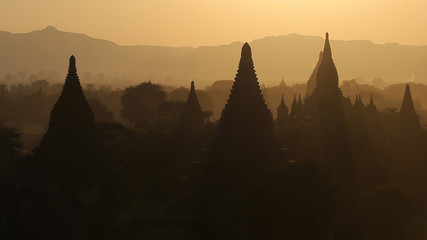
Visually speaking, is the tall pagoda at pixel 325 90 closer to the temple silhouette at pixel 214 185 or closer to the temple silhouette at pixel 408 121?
the temple silhouette at pixel 408 121

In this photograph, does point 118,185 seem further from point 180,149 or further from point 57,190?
point 180,149

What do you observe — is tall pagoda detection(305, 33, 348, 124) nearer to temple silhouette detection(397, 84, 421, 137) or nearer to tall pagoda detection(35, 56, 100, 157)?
temple silhouette detection(397, 84, 421, 137)

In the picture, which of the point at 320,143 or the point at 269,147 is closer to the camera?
the point at 269,147

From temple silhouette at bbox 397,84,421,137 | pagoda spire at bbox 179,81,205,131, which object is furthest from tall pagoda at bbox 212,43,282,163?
temple silhouette at bbox 397,84,421,137

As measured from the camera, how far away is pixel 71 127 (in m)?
30.0

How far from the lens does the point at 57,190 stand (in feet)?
92.9

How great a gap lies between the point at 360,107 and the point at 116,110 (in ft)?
232

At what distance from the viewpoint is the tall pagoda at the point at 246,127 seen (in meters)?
30.0

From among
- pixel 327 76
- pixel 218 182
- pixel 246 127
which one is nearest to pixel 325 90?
pixel 327 76

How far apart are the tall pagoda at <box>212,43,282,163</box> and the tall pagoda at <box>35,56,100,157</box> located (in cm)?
555

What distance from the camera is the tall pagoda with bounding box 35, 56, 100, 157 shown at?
29656mm

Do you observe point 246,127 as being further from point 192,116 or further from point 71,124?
point 192,116

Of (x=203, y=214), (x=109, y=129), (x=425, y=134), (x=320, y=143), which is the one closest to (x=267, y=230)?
(x=203, y=214)

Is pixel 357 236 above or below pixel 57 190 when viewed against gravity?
below
